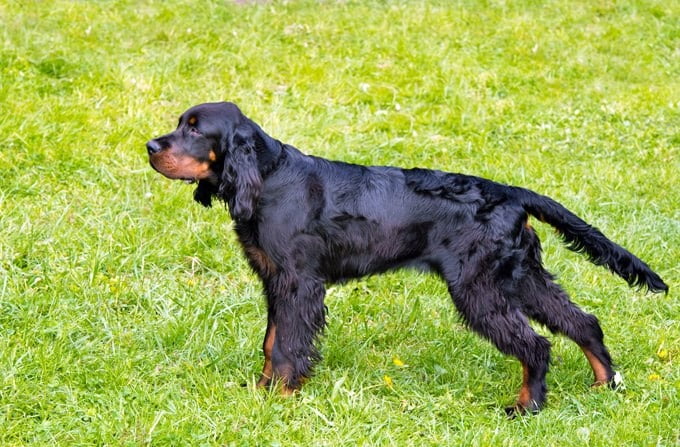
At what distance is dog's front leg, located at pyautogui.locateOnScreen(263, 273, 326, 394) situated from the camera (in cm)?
377

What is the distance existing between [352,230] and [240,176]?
56cm

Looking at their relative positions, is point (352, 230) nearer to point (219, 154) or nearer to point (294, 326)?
point (294, 326)

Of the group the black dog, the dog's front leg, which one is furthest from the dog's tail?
the dog's front leg

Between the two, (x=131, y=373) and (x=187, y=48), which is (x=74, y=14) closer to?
(x=187, y=48)

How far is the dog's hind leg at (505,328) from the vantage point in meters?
3.82

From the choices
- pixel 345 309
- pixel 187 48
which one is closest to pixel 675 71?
pixel 187 48

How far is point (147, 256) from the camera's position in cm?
484

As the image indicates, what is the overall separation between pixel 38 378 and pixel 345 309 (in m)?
1.61

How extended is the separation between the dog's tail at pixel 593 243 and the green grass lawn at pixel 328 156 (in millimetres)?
480

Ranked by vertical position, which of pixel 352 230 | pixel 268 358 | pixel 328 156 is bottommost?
pixel 328 156

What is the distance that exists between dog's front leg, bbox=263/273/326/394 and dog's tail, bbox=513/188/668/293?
1.05m

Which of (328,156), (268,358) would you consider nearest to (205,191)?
(268,358)

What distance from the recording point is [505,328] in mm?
3834

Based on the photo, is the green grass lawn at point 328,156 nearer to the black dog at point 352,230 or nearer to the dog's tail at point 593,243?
the black dog at point 352,230
